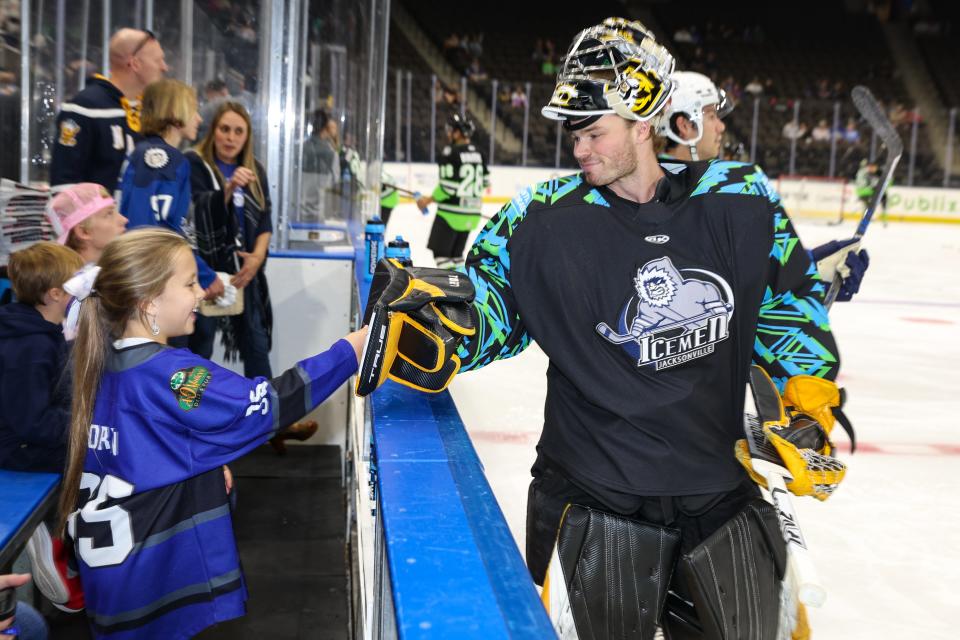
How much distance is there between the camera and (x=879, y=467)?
129 inches

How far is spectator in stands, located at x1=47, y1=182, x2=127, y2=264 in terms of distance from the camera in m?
2.39

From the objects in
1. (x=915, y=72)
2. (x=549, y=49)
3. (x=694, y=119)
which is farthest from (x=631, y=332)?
(x=915, y=72)

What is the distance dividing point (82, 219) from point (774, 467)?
182 cm

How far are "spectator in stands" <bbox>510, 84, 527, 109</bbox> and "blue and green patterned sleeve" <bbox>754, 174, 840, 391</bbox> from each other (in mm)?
14284

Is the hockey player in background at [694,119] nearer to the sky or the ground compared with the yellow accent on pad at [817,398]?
nearer to the sky

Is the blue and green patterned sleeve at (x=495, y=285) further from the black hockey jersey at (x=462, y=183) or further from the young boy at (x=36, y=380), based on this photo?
the black hockey jersey at (x=462, y=183)

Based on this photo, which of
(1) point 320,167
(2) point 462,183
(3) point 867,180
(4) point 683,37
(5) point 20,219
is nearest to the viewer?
(5) point 20,219

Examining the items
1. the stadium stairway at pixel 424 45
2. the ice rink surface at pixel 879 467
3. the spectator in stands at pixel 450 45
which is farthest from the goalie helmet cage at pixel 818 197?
the ice rink surface at pixel 879 467

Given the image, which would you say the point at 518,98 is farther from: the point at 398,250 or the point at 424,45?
the point at 398,250

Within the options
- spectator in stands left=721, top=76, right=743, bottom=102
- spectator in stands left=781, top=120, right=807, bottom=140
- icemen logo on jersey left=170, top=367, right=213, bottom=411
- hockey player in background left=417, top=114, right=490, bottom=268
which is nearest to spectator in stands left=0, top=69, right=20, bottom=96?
icemen logo on jersey left=170, top=367, right=213, bottom=411

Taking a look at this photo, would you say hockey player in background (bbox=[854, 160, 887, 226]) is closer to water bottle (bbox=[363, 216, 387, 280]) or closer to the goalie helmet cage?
the goalie helmet cage

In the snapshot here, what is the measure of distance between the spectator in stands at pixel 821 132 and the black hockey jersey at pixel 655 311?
1548cm

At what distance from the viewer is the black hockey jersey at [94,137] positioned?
2770 millimetres

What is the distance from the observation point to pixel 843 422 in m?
1.46
